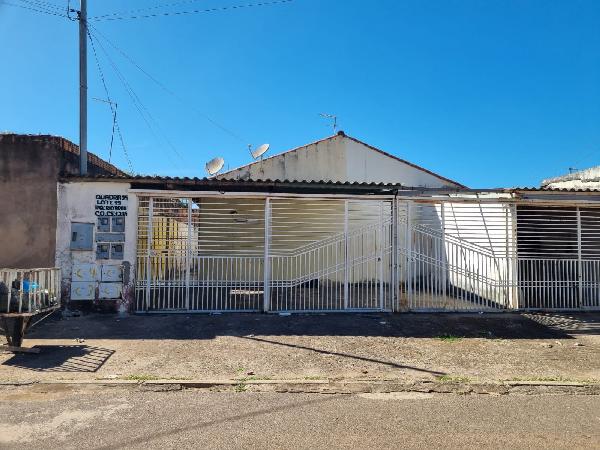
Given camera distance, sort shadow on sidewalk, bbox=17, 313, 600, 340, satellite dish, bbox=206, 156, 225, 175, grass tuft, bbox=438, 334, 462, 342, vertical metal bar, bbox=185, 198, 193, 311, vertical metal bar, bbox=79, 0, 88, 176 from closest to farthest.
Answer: grass tuft, bbox=438, 334, 462, 342, shadow on sidewalk, bbox=17, 313, 600, 340, vertical metal bar, bbox=185, 198, 193, 311, vertical metal bar, bbox=79, 0, 88, 176, satellite dish, bbox=206, 156, 225, 175

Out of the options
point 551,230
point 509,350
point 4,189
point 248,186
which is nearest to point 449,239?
point 551,230

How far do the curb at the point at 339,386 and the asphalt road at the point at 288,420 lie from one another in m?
0.16

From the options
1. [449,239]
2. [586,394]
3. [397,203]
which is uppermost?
[397,203]

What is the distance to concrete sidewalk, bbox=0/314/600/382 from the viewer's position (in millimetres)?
5582

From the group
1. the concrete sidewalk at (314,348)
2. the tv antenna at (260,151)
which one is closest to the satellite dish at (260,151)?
the tv antenna at (260,151)

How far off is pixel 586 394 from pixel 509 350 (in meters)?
1.74

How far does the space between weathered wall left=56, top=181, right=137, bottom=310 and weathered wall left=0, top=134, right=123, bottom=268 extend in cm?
45

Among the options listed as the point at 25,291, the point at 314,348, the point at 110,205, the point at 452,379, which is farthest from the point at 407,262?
the point at 25,291

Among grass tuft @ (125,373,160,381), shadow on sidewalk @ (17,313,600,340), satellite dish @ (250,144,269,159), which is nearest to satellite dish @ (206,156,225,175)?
satellite dish @ (250,144,269,159)

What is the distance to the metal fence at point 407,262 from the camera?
367 inches

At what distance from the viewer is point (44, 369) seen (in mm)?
5555

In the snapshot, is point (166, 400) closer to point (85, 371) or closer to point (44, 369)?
point (85, 371)

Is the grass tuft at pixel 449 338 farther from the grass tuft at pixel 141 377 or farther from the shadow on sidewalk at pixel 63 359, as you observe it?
the shadow on sidewalk at pixel 63 359

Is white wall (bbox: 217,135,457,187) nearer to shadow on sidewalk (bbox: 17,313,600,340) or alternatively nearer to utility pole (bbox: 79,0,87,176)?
utility pole (bbox: 79,0,87,176)
